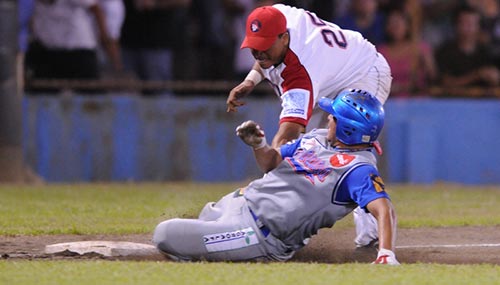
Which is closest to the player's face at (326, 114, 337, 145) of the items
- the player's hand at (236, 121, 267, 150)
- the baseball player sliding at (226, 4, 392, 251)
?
the player's hand at (236, 121, 267, 150)

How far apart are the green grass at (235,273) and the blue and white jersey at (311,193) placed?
34 cm

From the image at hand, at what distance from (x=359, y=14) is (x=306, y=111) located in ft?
24.7

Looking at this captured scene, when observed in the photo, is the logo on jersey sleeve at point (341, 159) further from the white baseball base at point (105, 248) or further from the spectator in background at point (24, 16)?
the spectator in background at point (24, 16)

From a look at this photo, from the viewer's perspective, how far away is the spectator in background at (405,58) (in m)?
15.8

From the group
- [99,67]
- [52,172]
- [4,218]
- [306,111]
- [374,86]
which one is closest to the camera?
[306,111]

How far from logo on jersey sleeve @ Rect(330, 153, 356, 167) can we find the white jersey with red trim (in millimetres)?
1107

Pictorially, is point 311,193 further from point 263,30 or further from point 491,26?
point 491,26

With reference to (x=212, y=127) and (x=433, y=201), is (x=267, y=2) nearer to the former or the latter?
(x=212, y=127)

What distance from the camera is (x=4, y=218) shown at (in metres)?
10.3

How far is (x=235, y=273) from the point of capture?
21.6 ft

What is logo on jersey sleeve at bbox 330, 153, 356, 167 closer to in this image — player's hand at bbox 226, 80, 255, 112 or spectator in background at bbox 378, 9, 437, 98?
player's hand at bbox 226, 80, 255, 112

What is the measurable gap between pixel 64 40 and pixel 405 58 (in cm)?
484

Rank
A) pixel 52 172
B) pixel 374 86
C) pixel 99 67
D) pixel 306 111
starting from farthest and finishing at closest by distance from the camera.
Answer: pixel 99 67, pixel 52 172, pixel 374 86, pixel 306 111

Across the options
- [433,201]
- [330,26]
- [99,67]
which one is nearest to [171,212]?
[330,26]
